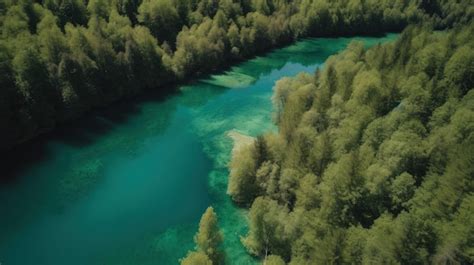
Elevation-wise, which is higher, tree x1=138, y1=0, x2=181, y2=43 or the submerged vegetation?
tree x1=138, y1=0, x2=181, y2=43

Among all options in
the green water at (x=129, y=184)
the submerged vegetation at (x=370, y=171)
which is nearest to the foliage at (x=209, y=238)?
the submerged vegetation at (x=370, y=171)

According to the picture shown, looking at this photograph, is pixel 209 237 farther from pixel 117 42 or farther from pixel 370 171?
pixel 117 42

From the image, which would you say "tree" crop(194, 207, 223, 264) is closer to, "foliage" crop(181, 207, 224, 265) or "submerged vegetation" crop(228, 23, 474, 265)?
"foliage" crop(181, 207, 224, 265)

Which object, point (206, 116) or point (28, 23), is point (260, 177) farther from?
point (28, 23)

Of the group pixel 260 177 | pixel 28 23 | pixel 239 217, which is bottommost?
pixel 239 217

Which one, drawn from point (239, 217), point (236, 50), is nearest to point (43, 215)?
point (239, 217)

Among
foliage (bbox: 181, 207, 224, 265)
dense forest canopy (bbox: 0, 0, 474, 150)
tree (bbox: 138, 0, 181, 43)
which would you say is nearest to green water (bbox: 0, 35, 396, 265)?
dense forest canopy (bbox: 0, 0, 474, 150)

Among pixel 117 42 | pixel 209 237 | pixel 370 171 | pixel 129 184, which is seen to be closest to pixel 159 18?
pixel 117 42
